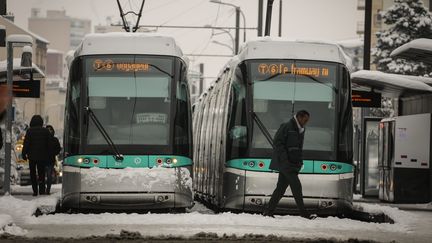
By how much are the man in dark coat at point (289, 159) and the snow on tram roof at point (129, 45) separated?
9.50 ft

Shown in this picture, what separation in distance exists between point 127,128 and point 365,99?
956 cm

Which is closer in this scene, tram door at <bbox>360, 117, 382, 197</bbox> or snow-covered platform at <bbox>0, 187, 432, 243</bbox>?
snow-covered platform at <bbox>0, 187, 432, 243</bbox>

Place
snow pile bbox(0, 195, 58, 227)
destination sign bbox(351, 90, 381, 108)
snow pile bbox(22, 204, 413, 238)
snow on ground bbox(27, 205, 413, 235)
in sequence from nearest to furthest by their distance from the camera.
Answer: snow pile bbox(22, 204, 413, 238) → snow on ground bbox(27, 205, 413, 235) → snow pile bbox(0, 195, 58, 227) → destination sign bbox(351, 90, 381, 108)

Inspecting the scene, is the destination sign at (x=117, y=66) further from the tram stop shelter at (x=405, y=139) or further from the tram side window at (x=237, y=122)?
the tram stop shelter at (x=405, y=139)

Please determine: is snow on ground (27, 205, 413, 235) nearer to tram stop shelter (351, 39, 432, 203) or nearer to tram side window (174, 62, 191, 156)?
tram side window (174, 62, 191, 156)

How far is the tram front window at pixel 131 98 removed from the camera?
20.1 meters

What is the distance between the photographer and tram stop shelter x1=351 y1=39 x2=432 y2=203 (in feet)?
86.0

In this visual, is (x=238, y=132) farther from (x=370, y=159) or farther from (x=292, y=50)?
(x=370, y=159)

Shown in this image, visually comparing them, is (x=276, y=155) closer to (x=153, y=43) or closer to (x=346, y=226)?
(x=346, y=226)

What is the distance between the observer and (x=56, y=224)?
17172 mm

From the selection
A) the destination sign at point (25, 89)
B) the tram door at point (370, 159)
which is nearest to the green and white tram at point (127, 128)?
the destination sign at point (25, 89)

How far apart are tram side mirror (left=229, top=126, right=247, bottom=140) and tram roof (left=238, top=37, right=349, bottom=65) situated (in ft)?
4.14

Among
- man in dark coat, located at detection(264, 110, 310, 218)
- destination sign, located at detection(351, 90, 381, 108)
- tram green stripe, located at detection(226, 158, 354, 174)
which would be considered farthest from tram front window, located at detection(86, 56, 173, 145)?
destination sign, located at detection(351, 90, 381, 108)

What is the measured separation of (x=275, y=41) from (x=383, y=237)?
6463 millimetres
